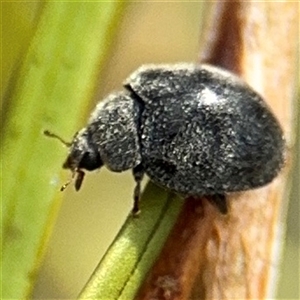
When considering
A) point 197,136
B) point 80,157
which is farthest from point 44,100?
point 197,136

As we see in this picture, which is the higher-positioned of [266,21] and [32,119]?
[266,21]

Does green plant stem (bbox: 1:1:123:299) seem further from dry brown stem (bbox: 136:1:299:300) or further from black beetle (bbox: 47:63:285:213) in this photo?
dry brown stem (bbox: 136:1:299:300)

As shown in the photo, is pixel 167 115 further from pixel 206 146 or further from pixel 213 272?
pixel 213 272

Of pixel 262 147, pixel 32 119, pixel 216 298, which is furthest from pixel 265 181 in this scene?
pixel 32 119

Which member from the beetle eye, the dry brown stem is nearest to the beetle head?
the beetle eye

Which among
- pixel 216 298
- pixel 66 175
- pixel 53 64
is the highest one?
pixel 53 64
